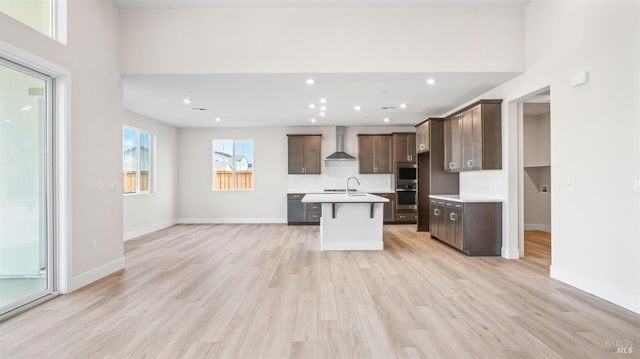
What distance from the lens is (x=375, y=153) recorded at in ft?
29.7

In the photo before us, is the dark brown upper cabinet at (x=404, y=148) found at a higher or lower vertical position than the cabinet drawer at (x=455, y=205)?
higher

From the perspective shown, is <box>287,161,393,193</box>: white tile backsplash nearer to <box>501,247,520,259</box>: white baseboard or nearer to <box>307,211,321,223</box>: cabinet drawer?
<box>307,211,321,223</box>: cabinet drawer

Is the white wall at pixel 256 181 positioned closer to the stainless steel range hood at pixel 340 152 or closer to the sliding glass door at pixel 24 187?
the stainless steel range hood at pixel 340 152

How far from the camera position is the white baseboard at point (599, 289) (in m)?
2.97

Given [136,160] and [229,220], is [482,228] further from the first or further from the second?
[136,160]

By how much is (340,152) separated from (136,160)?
4.79 metres

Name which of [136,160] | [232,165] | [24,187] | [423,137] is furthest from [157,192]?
[423,137]

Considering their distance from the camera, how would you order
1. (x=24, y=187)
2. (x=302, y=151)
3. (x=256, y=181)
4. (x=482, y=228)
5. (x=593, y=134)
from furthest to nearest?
(x=256, y=181) → (x=302, y=151) → (x=482, y=228) → (x=593, y=134) → (x=24, y=187)

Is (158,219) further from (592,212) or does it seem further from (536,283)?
(592,212)

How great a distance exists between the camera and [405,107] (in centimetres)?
682

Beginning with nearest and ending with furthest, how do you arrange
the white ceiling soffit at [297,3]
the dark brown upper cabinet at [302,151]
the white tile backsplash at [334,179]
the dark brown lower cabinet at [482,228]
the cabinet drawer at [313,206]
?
the white ceiling soffit at [297,3] → the dark brown lower cabinet at [482,228] → the cabinet drawer at [313,206] → the dark brown upper cabinet at [302,151] → the white tile backsplash at [334,179]

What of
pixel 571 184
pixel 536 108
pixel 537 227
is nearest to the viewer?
pixel 571 184

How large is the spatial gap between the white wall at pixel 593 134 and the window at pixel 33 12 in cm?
542

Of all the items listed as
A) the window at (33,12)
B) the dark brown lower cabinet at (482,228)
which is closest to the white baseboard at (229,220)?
the dark brown lower cabinet at (482,228)
